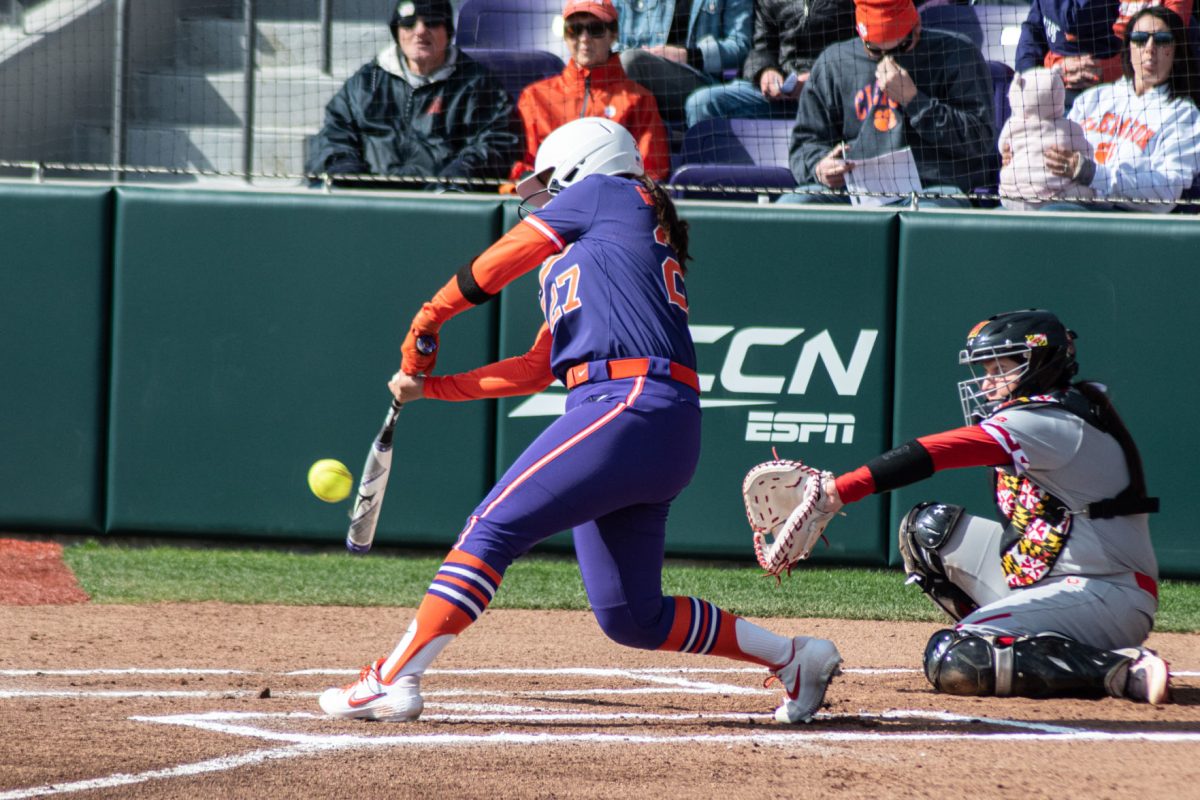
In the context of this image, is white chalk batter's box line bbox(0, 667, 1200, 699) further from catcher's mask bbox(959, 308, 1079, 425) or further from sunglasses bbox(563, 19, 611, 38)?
sunglasses bbox(563, 19, 611, 38)

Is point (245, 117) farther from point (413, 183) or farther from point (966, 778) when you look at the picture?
point (966, 778)

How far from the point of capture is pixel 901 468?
156 inches

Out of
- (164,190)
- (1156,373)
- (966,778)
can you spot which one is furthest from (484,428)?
(966,778)

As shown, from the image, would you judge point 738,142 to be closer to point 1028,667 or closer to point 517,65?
point 517,65

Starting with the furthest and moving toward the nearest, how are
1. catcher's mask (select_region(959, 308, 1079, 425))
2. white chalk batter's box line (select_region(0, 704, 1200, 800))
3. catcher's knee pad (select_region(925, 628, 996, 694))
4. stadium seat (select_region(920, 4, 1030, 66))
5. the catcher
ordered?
stadium seat (select_region(920, 4, 1030, 66))
catcher's mask (select_region(959, 308, 1079, 425))
catcher's knee pad (select_region(925, 628, 996, 694))
the catcher
white chalk batter's box line (select_region(0, 704, 1200, 800))

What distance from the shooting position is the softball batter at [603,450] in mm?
3629

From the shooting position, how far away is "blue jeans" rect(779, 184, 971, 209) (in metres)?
7.33

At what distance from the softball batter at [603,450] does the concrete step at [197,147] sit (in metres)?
4.80

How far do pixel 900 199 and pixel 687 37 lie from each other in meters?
1.97

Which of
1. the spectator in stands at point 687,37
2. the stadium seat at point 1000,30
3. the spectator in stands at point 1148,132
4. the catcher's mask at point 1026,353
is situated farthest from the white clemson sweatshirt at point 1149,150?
the catcher's mask at point 1026,353

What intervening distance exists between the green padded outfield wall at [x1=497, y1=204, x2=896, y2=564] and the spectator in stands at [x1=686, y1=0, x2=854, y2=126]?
1231 millimetres

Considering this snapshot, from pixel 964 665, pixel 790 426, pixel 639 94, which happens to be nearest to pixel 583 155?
pixel 964 665

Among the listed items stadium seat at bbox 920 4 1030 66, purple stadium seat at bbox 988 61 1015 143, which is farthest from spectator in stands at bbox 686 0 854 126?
purple stadium seat at bbox 988 61 1015 143

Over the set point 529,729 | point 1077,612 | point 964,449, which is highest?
point 964,449
